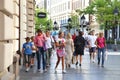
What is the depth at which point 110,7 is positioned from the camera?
6306cm

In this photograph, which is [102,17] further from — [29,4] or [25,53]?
[25,53]

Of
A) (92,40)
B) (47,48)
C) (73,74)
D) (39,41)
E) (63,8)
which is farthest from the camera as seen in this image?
(63,8)

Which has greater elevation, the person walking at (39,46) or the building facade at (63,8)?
the building facade at (63,8)

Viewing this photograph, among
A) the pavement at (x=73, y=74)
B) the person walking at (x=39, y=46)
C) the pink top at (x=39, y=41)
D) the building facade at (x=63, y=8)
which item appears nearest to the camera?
the pavement at (x=73, y=74)

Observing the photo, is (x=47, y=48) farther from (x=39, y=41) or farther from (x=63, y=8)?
(x=63, y=8)

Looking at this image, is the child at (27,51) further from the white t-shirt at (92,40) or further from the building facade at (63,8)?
the building facade at (63,8)

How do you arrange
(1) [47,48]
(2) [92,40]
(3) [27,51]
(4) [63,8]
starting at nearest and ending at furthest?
(3) [27,51] → (1) [47,48] → (2) [92,40] → (4) [63,8]

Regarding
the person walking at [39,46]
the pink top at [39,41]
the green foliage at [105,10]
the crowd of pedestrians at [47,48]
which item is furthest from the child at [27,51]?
the green foliage at [105,10]

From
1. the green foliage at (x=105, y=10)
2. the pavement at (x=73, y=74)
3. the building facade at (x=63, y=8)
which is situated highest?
the building facade at (x=63, y=8)

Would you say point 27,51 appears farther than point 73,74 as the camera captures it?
Yes

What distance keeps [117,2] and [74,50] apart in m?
39.2

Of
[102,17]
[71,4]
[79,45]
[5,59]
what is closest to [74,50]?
[79,45]

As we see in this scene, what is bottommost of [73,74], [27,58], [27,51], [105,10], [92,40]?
[73,74]

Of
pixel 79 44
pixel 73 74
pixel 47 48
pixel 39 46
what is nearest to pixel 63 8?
pixel 79 44
